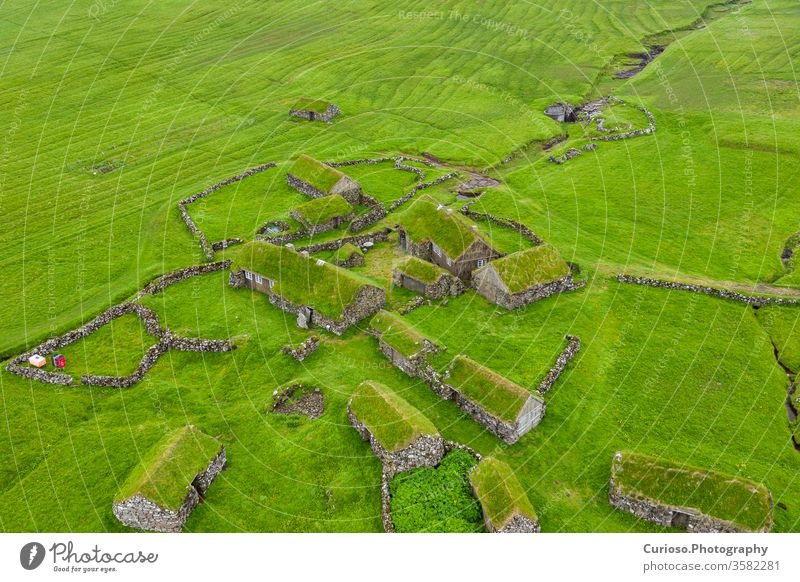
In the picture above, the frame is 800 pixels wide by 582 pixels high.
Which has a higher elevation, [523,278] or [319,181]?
[319,181]

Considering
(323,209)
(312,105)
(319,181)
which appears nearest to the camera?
(323,209)

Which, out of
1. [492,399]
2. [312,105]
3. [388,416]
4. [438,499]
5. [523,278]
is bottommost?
[438,499]

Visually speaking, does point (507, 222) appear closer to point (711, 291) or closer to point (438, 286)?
point (438, 286)

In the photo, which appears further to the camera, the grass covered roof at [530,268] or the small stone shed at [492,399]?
the grass covered roof at [530,268]

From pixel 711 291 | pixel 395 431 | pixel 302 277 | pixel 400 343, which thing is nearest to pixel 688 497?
pixel 395 431

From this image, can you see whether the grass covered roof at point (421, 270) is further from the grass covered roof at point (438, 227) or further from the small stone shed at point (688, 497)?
the small stone shed at point (688, 497)

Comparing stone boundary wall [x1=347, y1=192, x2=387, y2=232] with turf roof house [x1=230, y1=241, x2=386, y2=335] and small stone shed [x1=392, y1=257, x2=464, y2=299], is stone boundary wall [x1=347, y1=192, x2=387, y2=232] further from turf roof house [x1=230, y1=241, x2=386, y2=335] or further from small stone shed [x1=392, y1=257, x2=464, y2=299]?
turf roof house [x1=230, y1=241, x2=386, y2=335]
